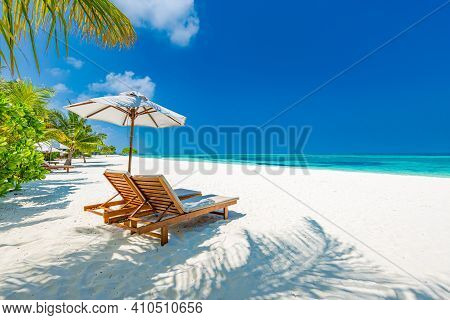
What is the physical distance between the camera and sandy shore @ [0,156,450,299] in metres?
2.18

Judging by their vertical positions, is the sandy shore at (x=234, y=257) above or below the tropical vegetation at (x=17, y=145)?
below

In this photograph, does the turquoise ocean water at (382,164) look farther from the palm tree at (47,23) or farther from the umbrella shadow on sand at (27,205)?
the palm tree at (47,23)

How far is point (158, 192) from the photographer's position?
11.0 feet

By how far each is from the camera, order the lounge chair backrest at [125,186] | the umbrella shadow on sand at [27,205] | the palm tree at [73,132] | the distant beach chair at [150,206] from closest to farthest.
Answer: the distant beach chair at [150,206], the lounge chair backrest at [125,186], the umbrella shadow on sand at [27,205], the palm tree at [73,132]

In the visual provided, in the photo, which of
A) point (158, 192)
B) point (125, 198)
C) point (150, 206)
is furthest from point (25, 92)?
point (158, 192)

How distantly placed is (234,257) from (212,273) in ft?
1.55

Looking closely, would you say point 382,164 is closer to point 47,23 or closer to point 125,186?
point 125,186

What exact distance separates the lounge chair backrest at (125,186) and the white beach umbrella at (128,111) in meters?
0.59

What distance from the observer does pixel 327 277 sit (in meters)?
2.42

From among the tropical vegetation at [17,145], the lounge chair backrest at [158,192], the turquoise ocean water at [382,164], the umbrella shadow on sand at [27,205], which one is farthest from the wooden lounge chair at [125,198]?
the turquoise ocean water at [382,164]

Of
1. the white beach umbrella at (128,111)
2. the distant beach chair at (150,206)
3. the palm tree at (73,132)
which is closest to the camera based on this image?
the distant beach chair at (150,206)

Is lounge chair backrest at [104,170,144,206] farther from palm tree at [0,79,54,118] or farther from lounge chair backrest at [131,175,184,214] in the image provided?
palm tree at [0,79,54,118]

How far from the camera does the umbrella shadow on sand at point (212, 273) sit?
2119 millimetres
